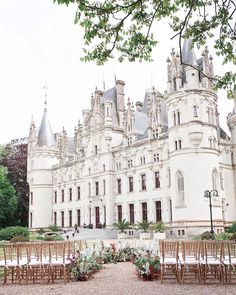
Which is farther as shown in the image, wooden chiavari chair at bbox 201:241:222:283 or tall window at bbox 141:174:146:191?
tall window at bbox 141:174:146:191

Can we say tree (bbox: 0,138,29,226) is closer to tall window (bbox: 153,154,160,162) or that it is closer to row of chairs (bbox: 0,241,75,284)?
tall window (bbox: 153,154,160,162)

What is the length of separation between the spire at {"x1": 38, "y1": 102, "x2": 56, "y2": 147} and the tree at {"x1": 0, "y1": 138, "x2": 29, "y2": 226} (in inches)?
235

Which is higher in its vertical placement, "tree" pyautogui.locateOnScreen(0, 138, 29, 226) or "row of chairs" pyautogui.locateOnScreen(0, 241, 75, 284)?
"tree" pyautogui.locateOnScreen(0, 138, 29, 226)

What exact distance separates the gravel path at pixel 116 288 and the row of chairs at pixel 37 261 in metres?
0.49

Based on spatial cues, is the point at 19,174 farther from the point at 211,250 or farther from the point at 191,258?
the point at 211,250

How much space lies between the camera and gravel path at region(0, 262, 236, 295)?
8422 mm

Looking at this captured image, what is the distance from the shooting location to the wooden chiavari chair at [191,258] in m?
9.68

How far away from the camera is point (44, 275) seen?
11.0 m

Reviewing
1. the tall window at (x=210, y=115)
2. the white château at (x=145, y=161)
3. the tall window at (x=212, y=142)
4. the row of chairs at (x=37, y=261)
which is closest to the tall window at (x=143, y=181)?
the white château at (x=145, y=161)

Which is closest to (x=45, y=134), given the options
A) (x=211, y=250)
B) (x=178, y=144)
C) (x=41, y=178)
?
(x=41, y=178)

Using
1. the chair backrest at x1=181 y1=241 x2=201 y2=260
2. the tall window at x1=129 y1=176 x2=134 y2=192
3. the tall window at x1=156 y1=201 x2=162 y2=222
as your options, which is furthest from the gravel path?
the tall window at x1=129 y1=176 x2=134 y2=192

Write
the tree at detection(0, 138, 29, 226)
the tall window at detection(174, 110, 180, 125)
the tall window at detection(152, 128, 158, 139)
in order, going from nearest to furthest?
the tall window at detection(174, 110, 180, 125), the tall window at detection(152, 128, 158, 139), the tree at detection(0, 138, 29, 226)

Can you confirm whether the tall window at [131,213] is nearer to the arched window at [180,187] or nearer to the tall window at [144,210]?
the tall window at [144,210]

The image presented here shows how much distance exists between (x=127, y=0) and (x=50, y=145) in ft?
159
